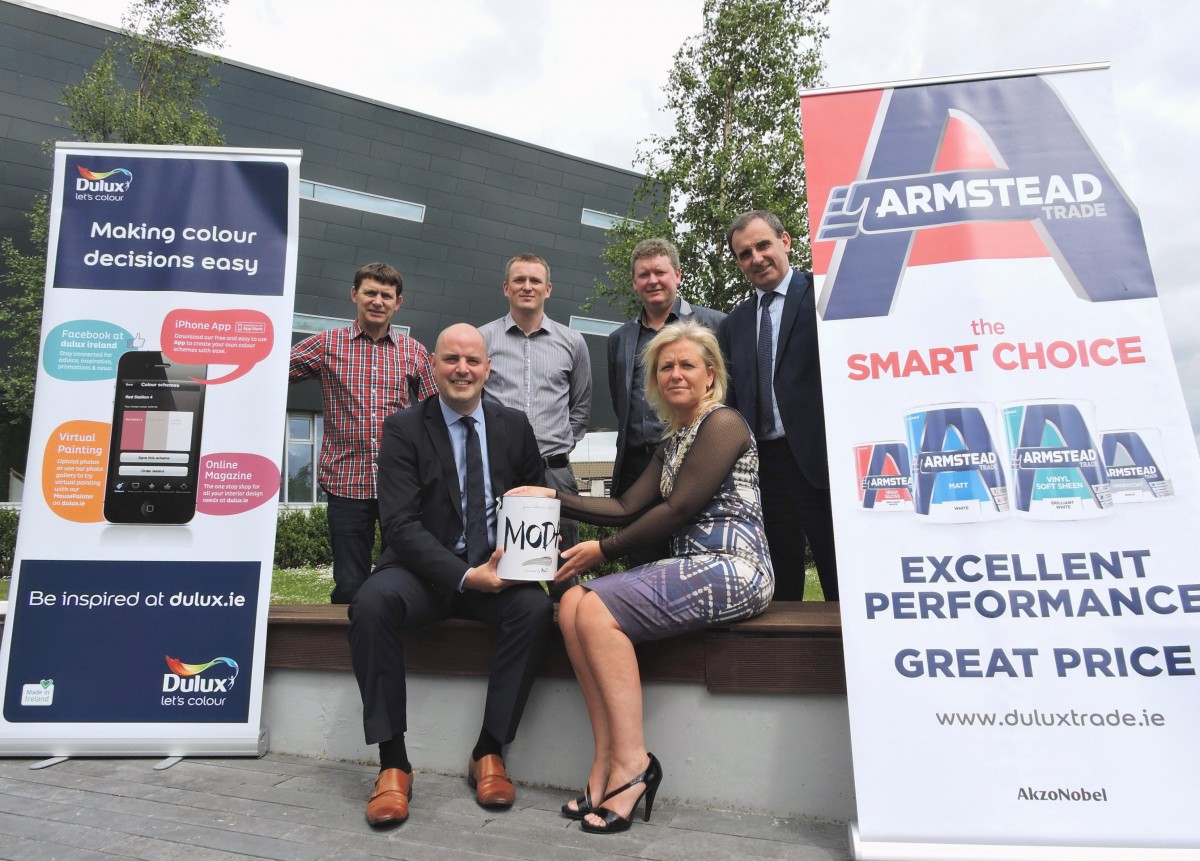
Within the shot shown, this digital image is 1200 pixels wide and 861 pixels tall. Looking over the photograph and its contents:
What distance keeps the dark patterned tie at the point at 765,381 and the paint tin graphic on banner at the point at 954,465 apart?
0.78m

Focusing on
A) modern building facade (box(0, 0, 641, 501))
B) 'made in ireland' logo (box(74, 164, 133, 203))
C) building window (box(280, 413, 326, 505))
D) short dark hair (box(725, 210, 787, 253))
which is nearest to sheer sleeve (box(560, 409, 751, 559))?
short dark hair (box(725, 210, 787, 253))

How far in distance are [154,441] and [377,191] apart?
51.8 ft

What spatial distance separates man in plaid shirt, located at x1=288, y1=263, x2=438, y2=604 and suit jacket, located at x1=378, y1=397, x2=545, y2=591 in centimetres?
56

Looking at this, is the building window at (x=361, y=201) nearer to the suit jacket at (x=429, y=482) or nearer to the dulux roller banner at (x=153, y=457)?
the dulux roller banner at (x=153, y=457)

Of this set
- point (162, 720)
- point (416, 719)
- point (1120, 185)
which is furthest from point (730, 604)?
point (162, 720)

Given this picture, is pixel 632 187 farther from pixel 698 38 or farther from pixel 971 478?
pixel 971 478

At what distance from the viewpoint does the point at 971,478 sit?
2002 mm

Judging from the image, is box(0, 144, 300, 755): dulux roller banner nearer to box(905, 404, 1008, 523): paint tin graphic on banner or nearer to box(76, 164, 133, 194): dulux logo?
box(76, 164, 133, 194): dulux logo

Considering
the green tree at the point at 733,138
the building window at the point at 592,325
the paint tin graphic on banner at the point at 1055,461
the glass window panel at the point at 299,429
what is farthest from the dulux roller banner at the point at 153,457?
the building window at the point at 592,325

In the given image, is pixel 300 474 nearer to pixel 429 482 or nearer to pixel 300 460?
pixel 300 460

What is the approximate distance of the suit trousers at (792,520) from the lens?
277 centimetres

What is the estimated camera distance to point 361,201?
662 inches

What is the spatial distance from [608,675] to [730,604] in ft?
1.36

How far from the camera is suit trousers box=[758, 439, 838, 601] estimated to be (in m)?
2.77
